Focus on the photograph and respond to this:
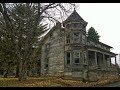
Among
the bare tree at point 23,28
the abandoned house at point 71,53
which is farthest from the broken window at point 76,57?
the bare tree at point 23,28

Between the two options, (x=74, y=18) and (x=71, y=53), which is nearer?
(x=71, y=53)

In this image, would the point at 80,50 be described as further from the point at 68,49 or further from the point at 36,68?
the point at 36,68

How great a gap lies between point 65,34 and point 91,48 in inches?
180

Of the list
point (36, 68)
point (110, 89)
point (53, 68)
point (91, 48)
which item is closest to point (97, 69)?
point (91, 48)

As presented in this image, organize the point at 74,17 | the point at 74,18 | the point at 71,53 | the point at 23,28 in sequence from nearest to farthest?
the point at 23,28
the point at 71,53
the point at 74,18
the point at 74,17

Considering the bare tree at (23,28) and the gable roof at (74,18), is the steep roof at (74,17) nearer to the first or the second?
the gable roof at (74,18)

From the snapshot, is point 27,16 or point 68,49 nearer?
point 27,16

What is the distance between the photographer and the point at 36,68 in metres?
36.8

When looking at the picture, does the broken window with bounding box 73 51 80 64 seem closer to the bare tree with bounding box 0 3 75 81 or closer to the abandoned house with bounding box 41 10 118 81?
the abandoned house with bounding box 41 10 118 81

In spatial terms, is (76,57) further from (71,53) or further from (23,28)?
(23,28)

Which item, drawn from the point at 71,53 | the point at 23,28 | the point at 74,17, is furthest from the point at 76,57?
the point at 23,28

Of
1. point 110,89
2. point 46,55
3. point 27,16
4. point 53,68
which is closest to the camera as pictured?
point 110,89

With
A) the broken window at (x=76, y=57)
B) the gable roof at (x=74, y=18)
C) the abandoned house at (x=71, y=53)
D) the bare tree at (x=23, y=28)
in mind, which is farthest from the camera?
the gable roof at (x=74, y=18)

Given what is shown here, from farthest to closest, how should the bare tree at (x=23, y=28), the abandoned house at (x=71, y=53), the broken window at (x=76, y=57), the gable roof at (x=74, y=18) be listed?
the gable roof at (x=74, y=18), the broken window at (x=76, y=57), the abandoned house at (x=71, y=53), the bare tree at (x=23, y=28)
